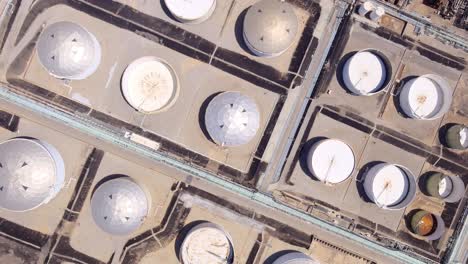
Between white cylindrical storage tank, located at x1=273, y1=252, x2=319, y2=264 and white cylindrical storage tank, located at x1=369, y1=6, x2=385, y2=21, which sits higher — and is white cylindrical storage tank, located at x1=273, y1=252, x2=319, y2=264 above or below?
below

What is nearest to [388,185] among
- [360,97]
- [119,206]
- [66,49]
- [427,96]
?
[360,97]

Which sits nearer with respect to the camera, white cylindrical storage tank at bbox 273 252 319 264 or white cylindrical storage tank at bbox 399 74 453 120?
white cylindrical storage tank at bbox 273 252 319 264

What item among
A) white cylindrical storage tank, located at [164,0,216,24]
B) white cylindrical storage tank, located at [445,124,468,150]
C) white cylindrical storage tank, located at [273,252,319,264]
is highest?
white cylindrical storage tank, located at [164,0,216,24]

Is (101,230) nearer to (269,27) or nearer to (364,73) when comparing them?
(269,27)

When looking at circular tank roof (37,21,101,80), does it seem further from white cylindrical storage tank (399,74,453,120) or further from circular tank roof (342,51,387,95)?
white cylindrical storage tank (399,74,453,120)

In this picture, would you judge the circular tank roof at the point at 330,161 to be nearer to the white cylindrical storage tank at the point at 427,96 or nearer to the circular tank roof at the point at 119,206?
the white cylindrical storage tank at the point at 427,96

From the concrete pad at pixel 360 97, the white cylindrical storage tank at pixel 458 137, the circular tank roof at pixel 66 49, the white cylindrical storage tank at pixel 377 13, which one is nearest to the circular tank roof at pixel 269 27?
the concrete pad at pixel 360 97

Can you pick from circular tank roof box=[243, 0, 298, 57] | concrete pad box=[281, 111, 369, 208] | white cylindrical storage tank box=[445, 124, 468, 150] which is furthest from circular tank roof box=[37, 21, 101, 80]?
white cylindrical storage tank box=[445, 124, 468, 150]
